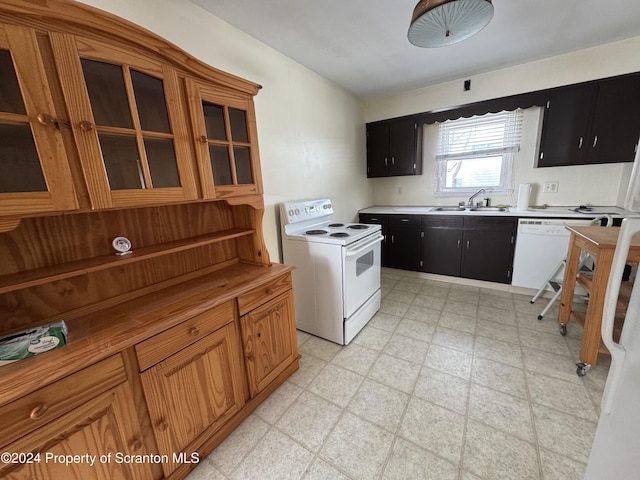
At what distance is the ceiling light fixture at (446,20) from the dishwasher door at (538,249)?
207 cm

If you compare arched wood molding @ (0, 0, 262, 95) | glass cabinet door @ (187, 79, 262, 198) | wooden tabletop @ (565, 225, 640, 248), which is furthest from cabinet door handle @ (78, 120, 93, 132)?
wooden tabletop @ (565, 225, 640, 248)

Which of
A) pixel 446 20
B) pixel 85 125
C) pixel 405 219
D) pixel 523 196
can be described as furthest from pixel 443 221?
pixel 85 125

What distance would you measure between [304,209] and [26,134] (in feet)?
5.91

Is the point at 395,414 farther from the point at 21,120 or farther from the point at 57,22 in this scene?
the point at 57,22

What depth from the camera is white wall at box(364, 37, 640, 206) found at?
246 cm

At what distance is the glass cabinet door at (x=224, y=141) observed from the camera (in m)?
1.30

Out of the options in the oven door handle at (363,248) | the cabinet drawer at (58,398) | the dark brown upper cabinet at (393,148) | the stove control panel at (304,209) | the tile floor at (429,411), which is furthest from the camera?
the dark brown upper cabinet at (393,148)

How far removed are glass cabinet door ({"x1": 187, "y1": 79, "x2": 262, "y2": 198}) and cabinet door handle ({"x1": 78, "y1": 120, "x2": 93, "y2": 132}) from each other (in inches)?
16.7

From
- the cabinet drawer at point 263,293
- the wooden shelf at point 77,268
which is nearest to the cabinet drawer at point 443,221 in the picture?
the cabinet drawer at point 263,293

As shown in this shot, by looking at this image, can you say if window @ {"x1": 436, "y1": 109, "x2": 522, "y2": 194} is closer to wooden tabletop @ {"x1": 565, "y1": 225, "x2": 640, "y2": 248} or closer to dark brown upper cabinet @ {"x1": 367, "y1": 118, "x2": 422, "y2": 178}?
dark brown upper cabinet @ {"x1": 367, "y1": 118, "x2": 422, "y2": 178}

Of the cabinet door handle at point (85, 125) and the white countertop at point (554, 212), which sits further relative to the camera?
the white countertop at point (554, 212)

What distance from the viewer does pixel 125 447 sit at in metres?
0.99

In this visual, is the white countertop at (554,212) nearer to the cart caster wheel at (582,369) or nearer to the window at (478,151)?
the window at (478,151)

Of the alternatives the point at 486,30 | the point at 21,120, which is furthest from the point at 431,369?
the point at 486,30
